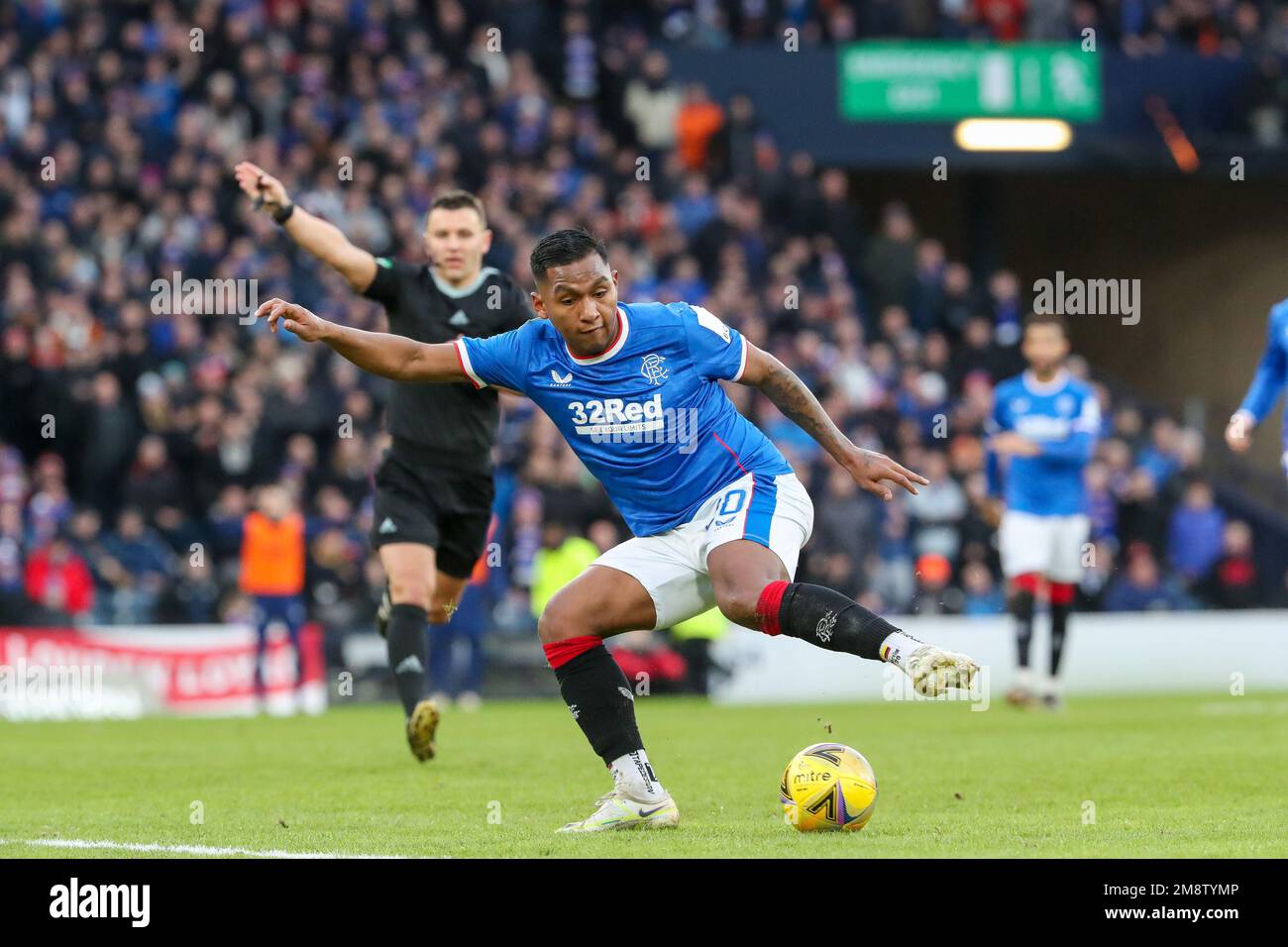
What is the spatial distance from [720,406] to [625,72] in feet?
59.3

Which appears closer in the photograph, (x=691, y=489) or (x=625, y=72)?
(x=691, y=489)

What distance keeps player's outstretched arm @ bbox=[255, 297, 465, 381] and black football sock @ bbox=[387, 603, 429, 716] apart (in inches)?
103

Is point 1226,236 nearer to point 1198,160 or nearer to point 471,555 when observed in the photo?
point 1198,160

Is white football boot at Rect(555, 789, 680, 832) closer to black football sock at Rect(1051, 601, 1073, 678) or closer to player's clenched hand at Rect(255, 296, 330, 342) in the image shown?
player's clenched hand at Rect(255, 296, 330, 342)

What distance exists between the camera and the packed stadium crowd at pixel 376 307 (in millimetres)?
18531

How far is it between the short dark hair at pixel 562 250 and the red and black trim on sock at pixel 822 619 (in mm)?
1353

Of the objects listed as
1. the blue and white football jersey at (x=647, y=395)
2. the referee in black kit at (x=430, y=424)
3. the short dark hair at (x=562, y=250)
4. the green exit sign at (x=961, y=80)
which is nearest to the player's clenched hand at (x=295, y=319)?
the blue and white football jersey at (x=647, y=395)

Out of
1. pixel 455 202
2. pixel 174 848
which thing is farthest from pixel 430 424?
pixel 174 848

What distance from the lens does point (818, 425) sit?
7.37 meters

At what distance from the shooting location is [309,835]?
6973mm

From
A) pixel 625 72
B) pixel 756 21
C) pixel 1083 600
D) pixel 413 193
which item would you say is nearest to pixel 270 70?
pixel 413 193

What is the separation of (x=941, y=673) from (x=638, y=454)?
1.66m

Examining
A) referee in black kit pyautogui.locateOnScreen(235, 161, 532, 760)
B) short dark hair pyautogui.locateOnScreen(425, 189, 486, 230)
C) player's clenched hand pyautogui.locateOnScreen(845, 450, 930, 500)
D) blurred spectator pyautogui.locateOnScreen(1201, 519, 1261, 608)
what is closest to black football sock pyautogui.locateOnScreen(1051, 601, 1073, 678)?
referee in black kit pyautogui.locateOnScreen(235, 161, 532, 760)

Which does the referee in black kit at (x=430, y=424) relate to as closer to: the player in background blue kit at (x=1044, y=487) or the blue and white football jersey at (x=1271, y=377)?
the blue and white football jersey at (x=1271, y=377)
